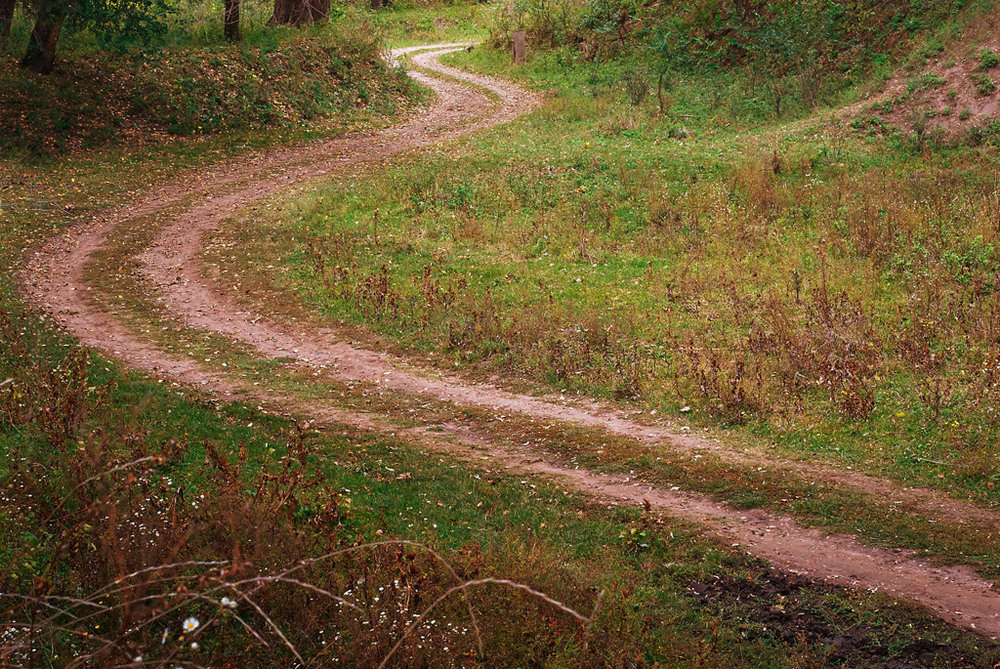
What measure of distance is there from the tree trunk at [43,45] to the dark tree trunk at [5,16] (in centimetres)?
58

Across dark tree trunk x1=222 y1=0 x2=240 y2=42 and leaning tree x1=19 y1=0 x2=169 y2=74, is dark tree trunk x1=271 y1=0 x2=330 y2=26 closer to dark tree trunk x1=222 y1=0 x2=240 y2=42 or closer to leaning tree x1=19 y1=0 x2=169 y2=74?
dark tree trunk x1=222 y1=0 x2=240 y2=42

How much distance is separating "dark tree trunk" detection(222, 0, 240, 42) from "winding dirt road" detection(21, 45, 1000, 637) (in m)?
7.57

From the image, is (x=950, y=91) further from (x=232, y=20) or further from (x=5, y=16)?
(x=5, y=16)

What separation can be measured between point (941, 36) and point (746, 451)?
18266mm

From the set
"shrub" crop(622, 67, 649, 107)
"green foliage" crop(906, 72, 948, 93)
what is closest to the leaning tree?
"shrub" crop(622, 67, 649, 107)

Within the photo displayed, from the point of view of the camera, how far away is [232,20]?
27.5 m

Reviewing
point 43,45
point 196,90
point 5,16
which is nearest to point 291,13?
point 196,90

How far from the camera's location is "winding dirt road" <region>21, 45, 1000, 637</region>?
24.9 ft

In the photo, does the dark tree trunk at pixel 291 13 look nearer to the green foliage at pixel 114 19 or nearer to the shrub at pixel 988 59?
the green foliage at pixel 114 19

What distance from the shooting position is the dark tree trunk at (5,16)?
22.5 metres

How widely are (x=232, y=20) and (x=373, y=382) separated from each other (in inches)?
787

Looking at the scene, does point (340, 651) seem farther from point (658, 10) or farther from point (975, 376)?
point (658, 10)

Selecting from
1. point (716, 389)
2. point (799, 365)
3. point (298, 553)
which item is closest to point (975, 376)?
point (799, 365)

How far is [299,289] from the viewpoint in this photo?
14719 mm
